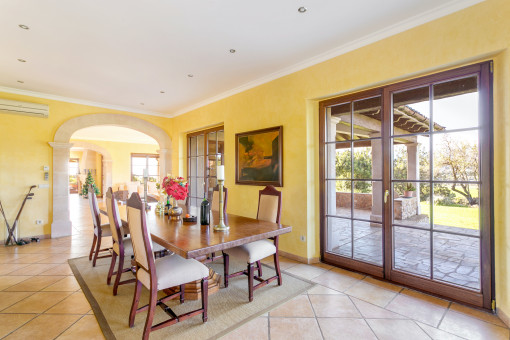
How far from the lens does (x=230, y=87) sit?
172 inches

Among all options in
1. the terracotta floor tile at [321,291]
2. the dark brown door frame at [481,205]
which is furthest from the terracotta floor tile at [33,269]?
the dark brown door frame at [481,205]

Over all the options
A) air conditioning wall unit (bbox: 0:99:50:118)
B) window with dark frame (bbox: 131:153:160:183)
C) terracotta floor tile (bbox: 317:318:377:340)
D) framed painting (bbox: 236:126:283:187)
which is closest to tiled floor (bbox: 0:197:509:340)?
terracotta floor tile (bbox: 317:318:377:340)

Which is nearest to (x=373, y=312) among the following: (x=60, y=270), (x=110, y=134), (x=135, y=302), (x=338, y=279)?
(x=338, y=279)

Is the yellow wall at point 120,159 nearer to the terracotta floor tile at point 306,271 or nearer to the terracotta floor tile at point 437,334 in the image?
the terracotta floor tile at point 306,271

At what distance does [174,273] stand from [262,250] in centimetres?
94

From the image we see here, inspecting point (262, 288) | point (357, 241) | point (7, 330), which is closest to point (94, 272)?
point (7, 330)

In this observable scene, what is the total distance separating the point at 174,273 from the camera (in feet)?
6.31

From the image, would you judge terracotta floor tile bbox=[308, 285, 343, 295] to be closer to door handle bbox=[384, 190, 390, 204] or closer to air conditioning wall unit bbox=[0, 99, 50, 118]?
door handle bbox=[384, 190, 390, 204]

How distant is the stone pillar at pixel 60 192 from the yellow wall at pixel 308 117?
0.14 m

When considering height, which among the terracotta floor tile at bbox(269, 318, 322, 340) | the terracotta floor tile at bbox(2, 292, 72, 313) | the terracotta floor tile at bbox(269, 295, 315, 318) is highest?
the terracotta floor tile at bbox(2, 292, 72, 313)

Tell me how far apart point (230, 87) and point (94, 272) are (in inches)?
135

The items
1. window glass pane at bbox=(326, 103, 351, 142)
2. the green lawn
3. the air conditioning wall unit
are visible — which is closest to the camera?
the green lawn

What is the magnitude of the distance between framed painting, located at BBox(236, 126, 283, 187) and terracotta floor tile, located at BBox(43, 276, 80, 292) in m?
2.62

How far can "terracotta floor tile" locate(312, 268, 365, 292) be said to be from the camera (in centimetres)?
273
